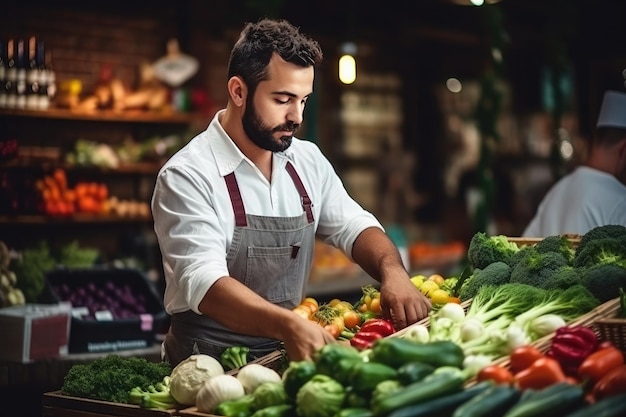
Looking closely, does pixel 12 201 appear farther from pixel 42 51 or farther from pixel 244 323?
pixel 244 323

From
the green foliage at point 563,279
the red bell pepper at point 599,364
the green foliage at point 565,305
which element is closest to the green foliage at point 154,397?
the green foliage at point 565,305

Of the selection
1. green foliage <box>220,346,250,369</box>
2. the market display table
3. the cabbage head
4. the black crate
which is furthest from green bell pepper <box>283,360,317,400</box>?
the black crate

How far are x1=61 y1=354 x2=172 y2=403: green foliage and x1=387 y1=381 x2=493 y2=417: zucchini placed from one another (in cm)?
116

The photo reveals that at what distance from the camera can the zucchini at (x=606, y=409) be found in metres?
2.51

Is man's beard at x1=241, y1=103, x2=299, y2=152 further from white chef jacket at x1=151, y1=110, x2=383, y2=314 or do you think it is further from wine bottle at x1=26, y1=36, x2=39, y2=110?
wine bottle at x1=26, y1=36, x2=39, y2=110

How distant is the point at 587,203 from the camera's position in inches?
215

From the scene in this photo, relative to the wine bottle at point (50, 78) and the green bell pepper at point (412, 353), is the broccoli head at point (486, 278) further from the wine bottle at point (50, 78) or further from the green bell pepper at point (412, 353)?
the wine bottle at point (50, 78)

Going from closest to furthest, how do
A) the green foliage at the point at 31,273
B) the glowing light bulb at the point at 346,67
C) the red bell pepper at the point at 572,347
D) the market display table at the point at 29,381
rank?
the red bell pepper at the point at 572,347, the market display table at the point at 29,381, the green foliage at the point at 31,273, the glowing light bulb at the point at 346,67

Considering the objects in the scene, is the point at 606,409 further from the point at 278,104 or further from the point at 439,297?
the point at 278,104

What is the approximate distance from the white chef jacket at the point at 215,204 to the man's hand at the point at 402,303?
1.62 feet

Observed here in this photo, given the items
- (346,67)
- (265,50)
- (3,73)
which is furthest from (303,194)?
(3,73)

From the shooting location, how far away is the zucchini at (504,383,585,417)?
2.52 metres

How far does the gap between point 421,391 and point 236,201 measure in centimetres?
141

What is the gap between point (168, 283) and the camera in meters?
3.81
